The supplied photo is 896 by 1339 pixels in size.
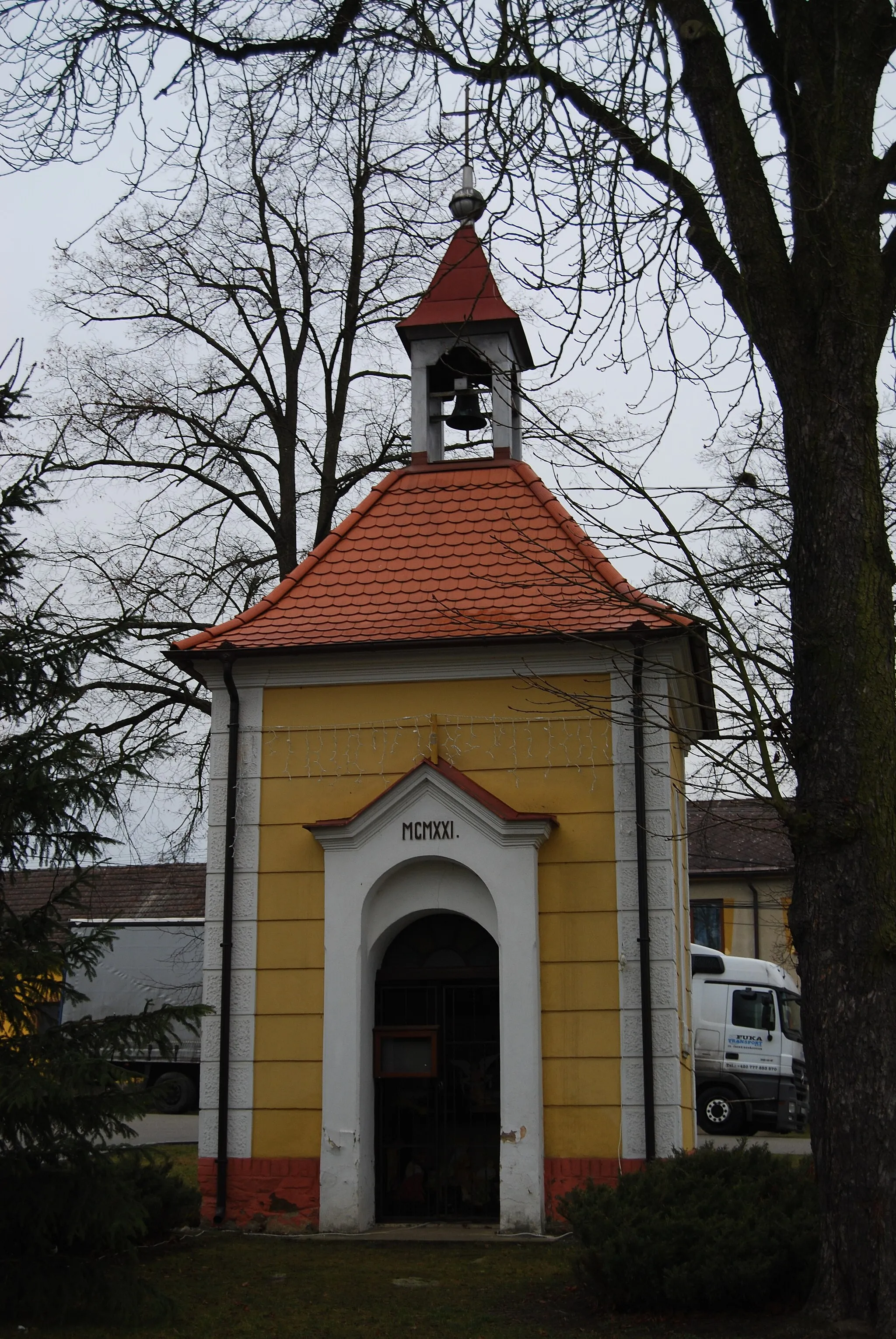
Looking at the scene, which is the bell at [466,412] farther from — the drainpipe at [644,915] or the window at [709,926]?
the window at [709,926]

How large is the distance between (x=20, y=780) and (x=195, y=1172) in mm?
8837

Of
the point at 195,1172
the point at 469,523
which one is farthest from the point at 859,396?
the point at 195,1172

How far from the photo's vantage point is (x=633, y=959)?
38.5ft

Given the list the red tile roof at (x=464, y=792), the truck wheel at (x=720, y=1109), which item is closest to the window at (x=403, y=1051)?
the red tile roof at (x=464, y=792)

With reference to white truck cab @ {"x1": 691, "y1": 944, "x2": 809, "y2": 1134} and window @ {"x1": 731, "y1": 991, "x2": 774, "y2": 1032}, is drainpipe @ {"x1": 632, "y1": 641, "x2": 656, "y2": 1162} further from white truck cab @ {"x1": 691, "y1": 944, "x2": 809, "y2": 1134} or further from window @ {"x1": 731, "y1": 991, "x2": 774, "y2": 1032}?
window @ {"x1": 731, "y1": 991, "x2": 774, "y2": 1032}

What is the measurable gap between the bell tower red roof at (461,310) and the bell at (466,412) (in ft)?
2.08

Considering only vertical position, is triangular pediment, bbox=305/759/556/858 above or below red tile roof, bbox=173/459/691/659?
below

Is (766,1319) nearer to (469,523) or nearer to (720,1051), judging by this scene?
(469,523)

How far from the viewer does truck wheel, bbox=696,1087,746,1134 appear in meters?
24.5

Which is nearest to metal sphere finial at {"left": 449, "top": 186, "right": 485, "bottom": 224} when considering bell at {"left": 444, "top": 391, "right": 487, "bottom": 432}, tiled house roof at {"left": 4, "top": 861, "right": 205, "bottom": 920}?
bell at {"left": 444, "top": 391, "right": 487, "bottom": 432}

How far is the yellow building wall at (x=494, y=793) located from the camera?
11.7 metres

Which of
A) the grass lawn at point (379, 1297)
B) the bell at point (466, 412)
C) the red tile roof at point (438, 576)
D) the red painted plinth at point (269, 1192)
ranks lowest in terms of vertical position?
the grass lawn at point (379, 1297)

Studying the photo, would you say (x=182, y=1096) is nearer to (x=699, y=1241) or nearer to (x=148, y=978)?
(x=148, y=978)

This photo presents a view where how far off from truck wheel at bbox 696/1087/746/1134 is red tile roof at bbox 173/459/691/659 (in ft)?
45.6
